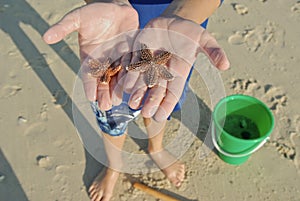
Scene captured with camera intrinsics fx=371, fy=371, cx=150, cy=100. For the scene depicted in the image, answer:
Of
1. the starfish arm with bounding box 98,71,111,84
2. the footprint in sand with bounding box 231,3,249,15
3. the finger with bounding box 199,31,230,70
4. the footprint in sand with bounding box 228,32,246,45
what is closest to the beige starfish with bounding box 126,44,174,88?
the starfish arm with bounding box 98,71,111,84

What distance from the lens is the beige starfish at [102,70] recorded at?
197cm

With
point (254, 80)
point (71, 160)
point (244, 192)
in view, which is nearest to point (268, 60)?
point (254, 80)

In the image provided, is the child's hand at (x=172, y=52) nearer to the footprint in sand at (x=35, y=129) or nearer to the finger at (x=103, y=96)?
the finger at (x=103, y=96)

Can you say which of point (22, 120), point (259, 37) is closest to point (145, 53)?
point (22, 120)

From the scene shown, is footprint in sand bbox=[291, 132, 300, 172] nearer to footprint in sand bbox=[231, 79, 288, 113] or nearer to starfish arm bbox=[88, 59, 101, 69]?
footprint in sand bbox=[231, 79, 288, 113]

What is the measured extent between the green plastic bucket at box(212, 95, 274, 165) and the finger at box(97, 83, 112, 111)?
1.00 meters

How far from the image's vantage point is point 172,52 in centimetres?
207

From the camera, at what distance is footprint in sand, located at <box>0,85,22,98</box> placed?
10.7ft

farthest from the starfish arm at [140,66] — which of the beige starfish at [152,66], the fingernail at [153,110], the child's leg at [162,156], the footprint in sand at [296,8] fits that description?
the footprint in sand at [296,8]

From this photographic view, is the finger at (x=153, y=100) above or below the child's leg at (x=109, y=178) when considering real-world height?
above

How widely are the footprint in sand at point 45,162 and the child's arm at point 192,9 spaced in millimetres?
1554

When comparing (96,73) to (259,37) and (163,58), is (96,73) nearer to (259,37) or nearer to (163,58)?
(163,58)

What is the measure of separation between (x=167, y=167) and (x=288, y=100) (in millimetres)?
1285

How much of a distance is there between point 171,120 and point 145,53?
124cm
